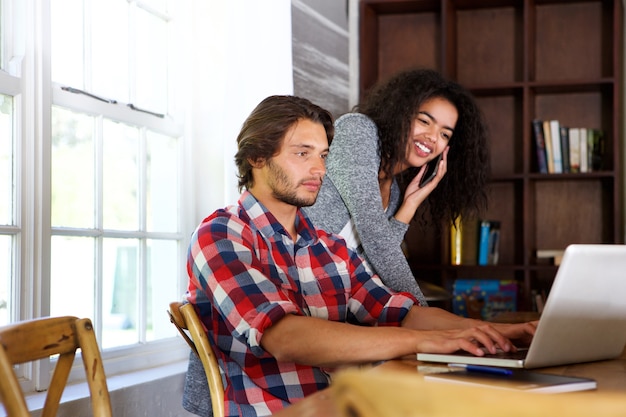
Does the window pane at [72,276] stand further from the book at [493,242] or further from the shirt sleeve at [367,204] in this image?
the book at [493,242]

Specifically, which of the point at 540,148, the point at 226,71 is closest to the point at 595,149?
the point at 540,148

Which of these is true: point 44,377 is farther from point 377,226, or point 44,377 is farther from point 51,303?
point 377,226

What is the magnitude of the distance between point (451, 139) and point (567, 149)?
51.1 inches

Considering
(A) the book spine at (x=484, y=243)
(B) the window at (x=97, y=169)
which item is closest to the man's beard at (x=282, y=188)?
(B) the window at (x=97, y=169)

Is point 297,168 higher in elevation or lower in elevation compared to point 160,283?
higher

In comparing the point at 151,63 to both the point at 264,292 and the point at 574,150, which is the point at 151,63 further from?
the point at 574,150

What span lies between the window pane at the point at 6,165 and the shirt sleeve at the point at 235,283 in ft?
2.17

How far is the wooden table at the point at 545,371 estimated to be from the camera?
2.65ft

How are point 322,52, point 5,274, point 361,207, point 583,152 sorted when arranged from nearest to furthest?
point 5,274 → point 361,207 → point 322,52 → point 583,152

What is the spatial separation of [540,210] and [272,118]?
2.59 metres

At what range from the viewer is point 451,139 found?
8.43ft

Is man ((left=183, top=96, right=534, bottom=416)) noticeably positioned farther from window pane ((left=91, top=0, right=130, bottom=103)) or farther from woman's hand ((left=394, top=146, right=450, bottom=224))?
window pane ((left=91, top=0, right=130, bottom=103))

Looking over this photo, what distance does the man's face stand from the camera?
1572mm

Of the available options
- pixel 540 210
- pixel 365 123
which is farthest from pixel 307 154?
pixel 540 210
